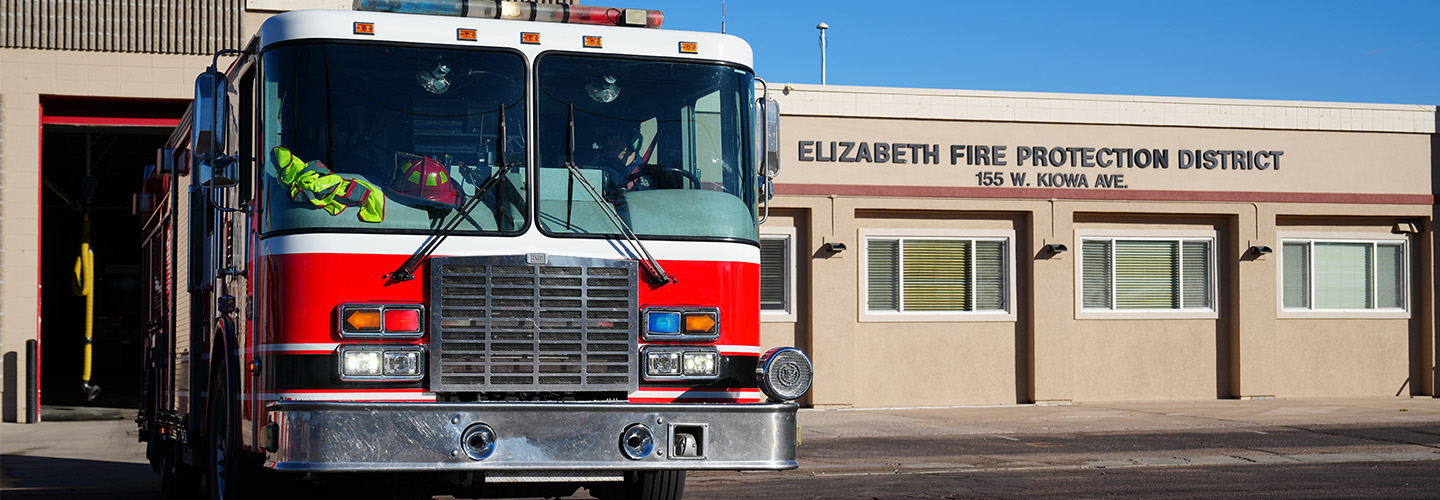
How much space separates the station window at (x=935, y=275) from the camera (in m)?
20.1

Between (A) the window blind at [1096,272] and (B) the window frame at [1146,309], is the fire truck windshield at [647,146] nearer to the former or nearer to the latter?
(B) the window frame at [1146,309]

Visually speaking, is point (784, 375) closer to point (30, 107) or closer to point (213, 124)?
point (213, 124)

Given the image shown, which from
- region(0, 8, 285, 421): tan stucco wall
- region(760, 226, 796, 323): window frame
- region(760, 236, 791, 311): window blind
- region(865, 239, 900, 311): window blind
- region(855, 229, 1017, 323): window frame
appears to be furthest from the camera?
region(865, 239, 900, 311): window blind

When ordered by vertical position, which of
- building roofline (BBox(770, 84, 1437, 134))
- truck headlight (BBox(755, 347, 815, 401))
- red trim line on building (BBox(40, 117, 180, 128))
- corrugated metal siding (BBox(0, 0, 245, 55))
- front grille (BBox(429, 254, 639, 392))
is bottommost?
truck headlight (BBox(755, 347, 815, 401))

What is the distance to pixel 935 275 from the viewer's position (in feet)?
66.4

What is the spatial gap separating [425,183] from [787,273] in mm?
13214

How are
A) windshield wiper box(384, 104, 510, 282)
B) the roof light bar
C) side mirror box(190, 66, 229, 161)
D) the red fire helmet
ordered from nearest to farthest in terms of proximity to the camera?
windshield wiper box(384, 104, 510, 282) < the red fire helmet < side mirror box(190, 66, 229, 161) < the roof light bar

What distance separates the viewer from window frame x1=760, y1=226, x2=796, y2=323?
1964 cm

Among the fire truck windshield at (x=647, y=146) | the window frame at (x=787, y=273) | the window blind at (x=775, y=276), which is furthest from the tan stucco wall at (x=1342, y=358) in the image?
the fire truck windshield at (x=647, y=146)

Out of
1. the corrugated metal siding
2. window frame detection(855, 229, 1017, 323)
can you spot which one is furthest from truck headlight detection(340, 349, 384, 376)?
the corrugated metal siding

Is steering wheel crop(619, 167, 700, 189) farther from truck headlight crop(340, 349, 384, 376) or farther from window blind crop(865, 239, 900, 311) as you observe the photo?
window blind crop(865, 239, 900, 311)

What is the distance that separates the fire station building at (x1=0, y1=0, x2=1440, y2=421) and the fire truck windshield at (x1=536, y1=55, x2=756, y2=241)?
12.1 metres

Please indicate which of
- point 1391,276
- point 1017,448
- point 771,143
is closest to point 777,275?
point 1017,448

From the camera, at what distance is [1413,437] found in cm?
1480
